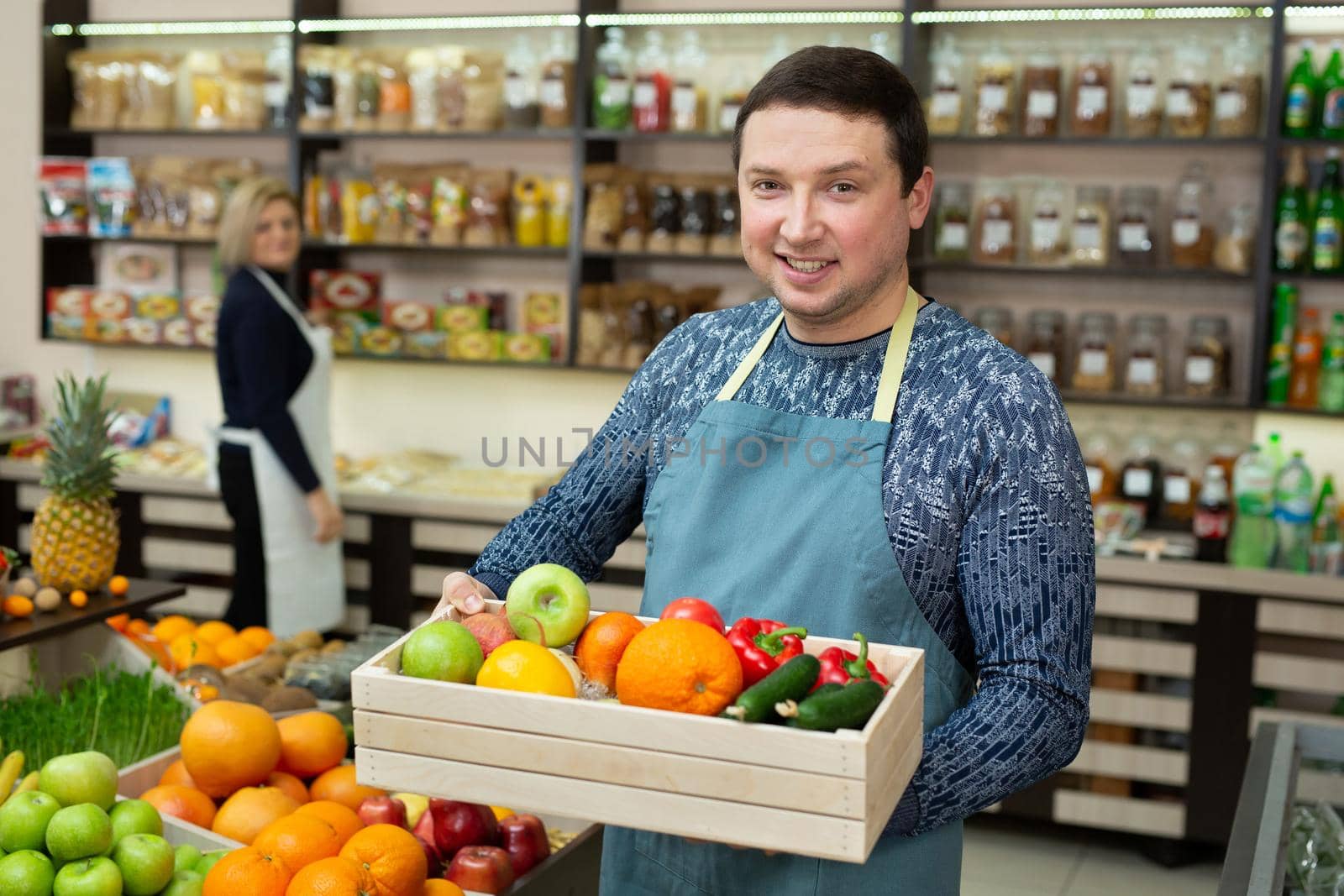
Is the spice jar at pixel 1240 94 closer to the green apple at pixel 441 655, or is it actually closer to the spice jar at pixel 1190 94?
the spice jar at pixel 1190 94

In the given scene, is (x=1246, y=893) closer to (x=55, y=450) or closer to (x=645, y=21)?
(x=55, y=450)

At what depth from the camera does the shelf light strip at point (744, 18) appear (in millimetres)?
4371

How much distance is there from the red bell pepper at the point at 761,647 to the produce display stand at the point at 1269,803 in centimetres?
68

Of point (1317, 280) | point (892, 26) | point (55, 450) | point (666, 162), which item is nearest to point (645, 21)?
point (666, 162)

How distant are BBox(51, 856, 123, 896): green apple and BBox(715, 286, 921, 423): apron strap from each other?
930 mm

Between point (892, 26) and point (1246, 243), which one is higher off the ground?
point (892, 26)

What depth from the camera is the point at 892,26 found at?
456cm

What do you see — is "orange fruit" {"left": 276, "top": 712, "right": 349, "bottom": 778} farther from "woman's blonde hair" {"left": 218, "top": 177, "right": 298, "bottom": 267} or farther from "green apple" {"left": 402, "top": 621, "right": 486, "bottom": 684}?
"woman's blonde hair" {"left": 218, "top": 177, "right": 298, "bottom": 267}

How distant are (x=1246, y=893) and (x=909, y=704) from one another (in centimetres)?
60

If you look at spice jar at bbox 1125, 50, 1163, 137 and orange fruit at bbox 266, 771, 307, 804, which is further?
spice jar at bbox 1125, 50, 1163, 137

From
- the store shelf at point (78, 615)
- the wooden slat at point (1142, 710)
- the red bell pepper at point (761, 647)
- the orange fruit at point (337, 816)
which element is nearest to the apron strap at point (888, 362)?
the red bell pepper at point (761, 647)

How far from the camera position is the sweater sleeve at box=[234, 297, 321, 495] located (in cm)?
406

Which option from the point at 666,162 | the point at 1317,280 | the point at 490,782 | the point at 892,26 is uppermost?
the point at 892,26

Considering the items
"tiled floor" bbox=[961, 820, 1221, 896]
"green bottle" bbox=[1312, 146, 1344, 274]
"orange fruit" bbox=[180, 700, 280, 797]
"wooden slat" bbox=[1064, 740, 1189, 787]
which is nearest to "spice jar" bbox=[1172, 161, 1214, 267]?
"green bottle" bbox=[1312, 146, 1344, 274]
